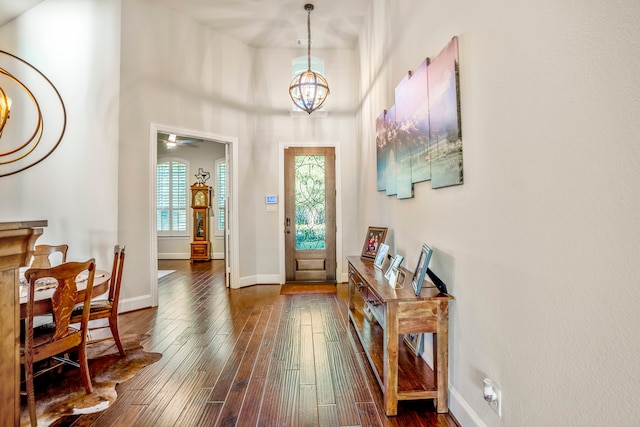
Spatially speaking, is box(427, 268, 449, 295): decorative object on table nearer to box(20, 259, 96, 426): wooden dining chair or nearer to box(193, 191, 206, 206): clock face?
box(20, 259, 96, 426): wooden dining chair

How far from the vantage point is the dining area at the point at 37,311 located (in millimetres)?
915

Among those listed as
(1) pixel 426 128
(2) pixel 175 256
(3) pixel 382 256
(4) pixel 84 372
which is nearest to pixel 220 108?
(3) pixel 382 256

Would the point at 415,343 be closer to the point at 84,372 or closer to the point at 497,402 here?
the point at 497,402

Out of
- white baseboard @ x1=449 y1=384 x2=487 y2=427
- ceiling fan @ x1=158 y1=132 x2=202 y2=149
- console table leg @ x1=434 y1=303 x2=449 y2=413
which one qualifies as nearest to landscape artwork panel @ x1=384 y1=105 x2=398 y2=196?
console table leg @ x1=434 y1=303 x2=449 y2=413

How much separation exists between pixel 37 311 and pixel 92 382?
716 millimetres

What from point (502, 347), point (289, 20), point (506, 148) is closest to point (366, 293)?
point (502, 347)

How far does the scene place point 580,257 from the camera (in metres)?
1.00

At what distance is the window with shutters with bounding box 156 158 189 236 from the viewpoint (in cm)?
847

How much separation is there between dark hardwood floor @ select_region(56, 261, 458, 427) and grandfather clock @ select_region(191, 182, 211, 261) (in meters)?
4.03

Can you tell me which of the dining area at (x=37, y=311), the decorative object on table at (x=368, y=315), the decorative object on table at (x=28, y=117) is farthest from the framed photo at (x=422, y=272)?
the decorative object on table at (x=28, y=117)

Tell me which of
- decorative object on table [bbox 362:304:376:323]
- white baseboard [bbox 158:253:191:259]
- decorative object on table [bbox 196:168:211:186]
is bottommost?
white baseboard [bbox 158:253:191:259]

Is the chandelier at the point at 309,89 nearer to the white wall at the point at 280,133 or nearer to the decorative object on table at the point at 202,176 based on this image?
the white wall at the point at 280,133

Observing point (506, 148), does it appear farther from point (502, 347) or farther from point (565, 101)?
point (502, 347)

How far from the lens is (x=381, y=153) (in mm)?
3420
